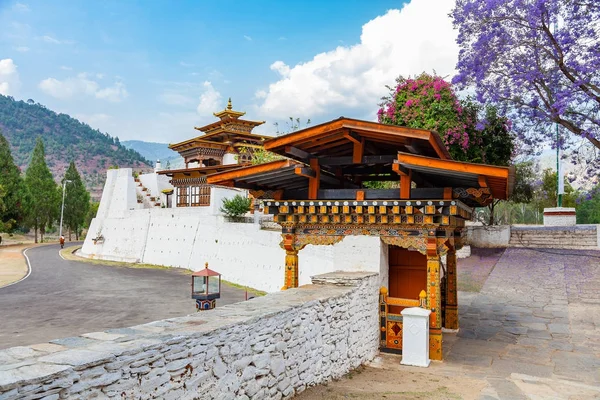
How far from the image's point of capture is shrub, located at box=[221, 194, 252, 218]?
27.3 meters

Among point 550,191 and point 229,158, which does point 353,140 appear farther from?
point 550,191

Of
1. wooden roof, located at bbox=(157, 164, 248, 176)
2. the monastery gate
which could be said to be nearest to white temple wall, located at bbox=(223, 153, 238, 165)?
wooden roof, located at bbox=(157, 164, 248, 176)

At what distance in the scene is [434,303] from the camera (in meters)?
8.60

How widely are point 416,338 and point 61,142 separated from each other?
494ft

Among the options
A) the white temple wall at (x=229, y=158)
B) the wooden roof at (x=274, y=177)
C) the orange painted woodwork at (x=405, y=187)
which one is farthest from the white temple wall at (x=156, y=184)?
the orange painted woodwork at (x=405, y=187)

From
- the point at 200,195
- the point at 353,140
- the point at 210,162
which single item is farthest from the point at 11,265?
the point at 353,140

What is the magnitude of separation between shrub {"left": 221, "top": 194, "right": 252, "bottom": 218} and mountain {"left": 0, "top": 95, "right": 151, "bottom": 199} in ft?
292

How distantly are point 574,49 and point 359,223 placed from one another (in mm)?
11826

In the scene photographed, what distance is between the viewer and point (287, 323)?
5.69 meters

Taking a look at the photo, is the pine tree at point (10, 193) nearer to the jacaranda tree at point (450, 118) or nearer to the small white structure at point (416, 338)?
the jacaranda tree at point (450, 118)

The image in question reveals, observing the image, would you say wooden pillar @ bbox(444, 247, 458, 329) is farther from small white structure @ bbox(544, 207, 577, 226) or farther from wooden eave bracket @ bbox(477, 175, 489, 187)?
small white structure @ bbox(544, 207, 577, 226)

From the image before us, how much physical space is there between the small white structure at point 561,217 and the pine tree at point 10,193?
144 feet

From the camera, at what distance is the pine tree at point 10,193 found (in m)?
41.7

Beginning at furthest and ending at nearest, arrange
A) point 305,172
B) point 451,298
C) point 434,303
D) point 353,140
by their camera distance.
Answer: point 451,298 → point 305,172 → point 353,140 → point 434,303
